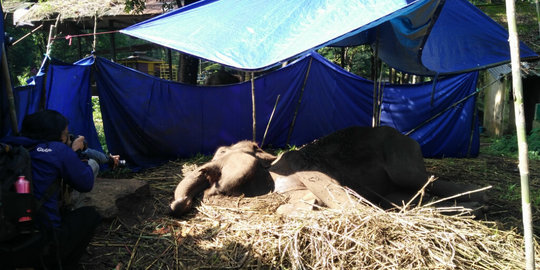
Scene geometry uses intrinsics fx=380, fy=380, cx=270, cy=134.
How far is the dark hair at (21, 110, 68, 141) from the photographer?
2559mm

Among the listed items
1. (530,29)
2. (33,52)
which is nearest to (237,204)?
(530,29)

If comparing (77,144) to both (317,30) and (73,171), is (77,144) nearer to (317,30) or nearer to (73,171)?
(73,171)

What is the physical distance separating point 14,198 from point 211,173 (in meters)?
2.03

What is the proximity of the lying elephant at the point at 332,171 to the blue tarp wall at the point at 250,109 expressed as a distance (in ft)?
5.41

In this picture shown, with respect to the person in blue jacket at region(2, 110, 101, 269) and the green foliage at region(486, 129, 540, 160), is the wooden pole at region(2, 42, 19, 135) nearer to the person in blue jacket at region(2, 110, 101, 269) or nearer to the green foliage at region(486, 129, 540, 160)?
the person in blue jacket at region(2, 110, 101, 269)

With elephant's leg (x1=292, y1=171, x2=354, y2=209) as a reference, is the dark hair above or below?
above

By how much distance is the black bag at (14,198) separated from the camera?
196cm

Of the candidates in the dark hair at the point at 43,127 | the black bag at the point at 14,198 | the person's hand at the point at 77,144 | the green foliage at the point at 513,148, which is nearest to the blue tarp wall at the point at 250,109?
the green foliage at the point at 513,148

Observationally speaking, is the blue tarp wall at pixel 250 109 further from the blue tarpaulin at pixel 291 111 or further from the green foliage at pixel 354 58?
the green foliage at pixel 354 58

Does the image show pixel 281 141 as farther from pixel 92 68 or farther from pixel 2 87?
pixel 2 87

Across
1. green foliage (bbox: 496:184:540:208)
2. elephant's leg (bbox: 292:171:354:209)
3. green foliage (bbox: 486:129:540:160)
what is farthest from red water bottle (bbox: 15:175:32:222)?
green foliage (bbox: 486:129:540:160)

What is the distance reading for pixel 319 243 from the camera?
2.84 metres

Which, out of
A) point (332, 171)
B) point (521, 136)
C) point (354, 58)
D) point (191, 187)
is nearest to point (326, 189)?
point (332, 171)

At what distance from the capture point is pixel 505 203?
173 inches
